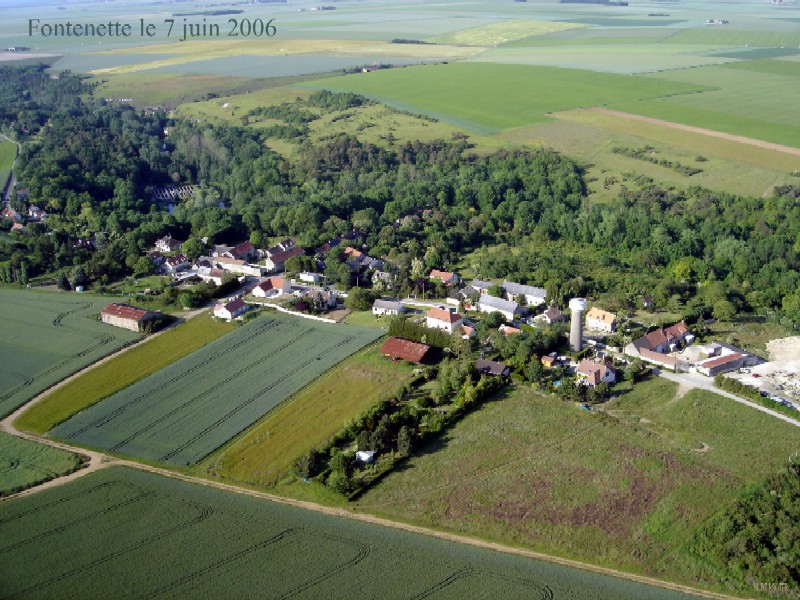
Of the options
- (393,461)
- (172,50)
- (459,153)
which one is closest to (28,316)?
(393,461)

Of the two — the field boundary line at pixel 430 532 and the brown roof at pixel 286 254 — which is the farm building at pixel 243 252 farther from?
the field boundary line at pixel 430 532

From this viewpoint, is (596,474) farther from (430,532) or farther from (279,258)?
(279,258)

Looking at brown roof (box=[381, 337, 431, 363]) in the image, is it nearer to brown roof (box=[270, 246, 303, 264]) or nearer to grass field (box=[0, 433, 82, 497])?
grass field (box=[0, 433, 82, 497])

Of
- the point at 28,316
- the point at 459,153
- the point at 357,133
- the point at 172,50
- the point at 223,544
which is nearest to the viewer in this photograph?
the point at 223,544

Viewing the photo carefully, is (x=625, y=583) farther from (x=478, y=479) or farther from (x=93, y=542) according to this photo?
(x=93, y=542)

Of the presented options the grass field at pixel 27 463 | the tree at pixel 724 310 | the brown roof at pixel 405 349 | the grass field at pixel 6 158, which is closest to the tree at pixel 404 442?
the brown roof at pixel 405 349

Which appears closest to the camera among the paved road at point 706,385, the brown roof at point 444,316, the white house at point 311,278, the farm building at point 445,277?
the paved road at point 706,385
